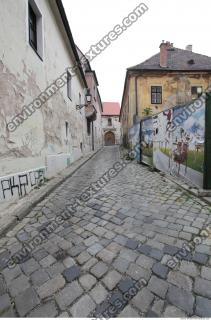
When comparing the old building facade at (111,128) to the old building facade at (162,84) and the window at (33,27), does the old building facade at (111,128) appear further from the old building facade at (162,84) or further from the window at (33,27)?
the window at (33,27)

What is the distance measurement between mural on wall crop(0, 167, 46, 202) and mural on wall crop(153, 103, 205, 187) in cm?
416

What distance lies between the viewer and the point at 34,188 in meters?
5.27

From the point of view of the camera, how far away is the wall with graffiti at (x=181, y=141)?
4.52 meters

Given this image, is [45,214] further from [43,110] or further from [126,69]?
[126,69]

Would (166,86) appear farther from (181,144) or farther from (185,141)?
(185,141)

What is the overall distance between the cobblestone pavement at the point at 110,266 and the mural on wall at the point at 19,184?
74cm

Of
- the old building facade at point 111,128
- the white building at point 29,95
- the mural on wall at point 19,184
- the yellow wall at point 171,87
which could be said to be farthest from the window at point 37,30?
the old building facade at point 111,128

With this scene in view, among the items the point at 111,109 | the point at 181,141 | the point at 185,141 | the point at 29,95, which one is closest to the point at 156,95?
the point at 181,141

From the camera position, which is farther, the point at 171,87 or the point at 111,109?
the point at 111,109

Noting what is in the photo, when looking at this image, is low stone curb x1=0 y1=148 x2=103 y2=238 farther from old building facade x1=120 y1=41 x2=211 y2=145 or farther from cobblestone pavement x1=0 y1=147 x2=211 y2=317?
old building facade x1=120 y1=41 x2=211 y2=145

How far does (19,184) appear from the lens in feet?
14.7

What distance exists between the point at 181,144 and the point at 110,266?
14.1 feet

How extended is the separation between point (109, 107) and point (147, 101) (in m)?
34.0

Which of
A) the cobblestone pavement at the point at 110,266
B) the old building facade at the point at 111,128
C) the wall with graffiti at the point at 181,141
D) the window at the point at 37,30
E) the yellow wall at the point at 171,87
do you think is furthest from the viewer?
the old building facade at the point at 111,128
